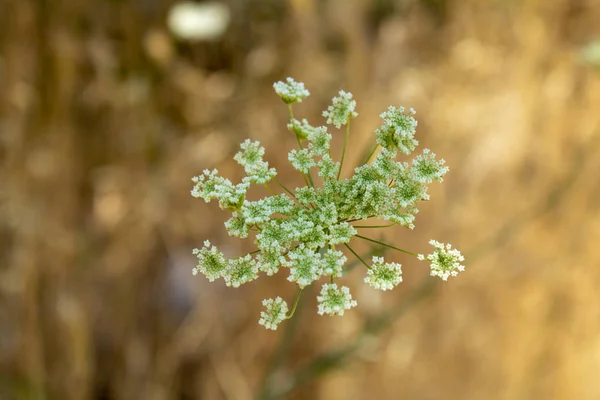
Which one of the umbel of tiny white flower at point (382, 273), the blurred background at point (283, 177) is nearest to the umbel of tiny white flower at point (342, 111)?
the umbel of tiny white flower at point (382, 273)

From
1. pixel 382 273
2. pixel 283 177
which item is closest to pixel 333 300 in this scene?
→ pixel 382 273

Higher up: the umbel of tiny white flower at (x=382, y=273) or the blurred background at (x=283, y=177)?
the blurred background at (x=283, y=177)

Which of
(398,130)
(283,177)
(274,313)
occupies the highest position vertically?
(283,177)

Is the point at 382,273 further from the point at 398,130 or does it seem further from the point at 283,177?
the point at 283,177

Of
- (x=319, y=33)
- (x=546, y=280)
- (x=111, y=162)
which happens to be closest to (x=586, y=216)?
(x=546, y=280)

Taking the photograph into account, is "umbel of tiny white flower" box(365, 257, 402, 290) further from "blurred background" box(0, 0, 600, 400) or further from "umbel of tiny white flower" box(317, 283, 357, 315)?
"blurred background" box(0, 0, 600, 400)

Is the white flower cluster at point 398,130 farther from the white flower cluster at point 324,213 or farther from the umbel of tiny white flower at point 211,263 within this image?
the umbel of tiny white flower at point 211,263
